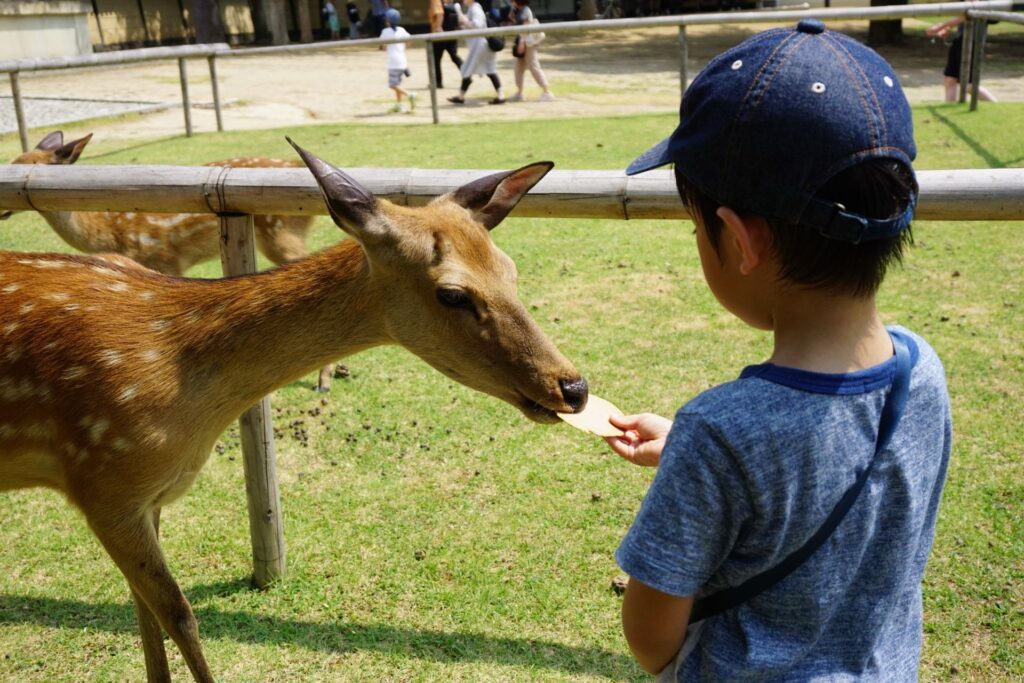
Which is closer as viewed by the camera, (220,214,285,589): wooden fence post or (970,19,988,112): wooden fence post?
(220,214,285,589): wooden fence post

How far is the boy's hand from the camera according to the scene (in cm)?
192

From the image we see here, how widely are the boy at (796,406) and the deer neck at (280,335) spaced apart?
5.61ft

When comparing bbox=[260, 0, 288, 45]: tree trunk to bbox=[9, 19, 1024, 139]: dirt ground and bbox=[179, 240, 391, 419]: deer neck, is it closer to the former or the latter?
bbox=[9, 19, 1024, 139]: dirt ground

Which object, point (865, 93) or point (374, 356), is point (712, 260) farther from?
point (374, 356)

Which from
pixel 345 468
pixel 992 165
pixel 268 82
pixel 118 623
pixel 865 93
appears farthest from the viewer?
pixel 268 82

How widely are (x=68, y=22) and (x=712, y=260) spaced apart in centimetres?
2609

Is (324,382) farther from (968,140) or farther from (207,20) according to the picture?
(207,20)

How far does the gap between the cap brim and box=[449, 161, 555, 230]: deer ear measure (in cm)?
151

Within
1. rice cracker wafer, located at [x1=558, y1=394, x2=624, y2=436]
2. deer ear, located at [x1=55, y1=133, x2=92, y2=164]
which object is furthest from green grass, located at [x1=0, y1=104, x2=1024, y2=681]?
deer ear, located at [x1=55, y1=133, x2=92, y2=164]

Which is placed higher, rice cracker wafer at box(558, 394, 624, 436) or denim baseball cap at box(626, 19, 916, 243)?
denim baseball cap at box(626, 19, 916, 243)

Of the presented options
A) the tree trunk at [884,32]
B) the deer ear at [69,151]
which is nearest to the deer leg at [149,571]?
the deer ear at [69,151]

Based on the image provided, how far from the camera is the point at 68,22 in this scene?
942 inches

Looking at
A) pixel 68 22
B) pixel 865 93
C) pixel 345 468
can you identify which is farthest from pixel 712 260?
pixel 68 22

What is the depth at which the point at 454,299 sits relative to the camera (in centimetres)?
294
